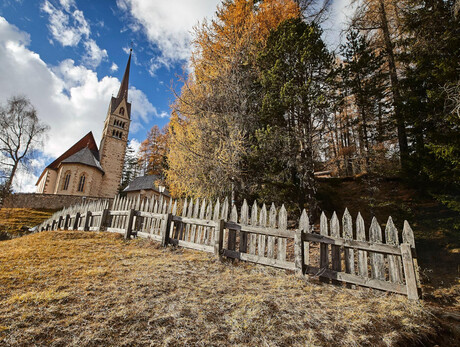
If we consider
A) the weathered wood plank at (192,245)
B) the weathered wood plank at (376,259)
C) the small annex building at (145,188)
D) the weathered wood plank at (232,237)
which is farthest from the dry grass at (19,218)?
the weathered wood plank at (376,259)

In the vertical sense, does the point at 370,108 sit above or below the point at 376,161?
above

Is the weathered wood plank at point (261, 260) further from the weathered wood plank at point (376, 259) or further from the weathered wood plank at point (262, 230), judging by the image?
the weathered wood plank at point (376, 259)

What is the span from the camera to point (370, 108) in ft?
34.3

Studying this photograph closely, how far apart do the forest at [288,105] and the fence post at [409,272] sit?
344cm

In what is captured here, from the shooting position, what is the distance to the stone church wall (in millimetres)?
22559

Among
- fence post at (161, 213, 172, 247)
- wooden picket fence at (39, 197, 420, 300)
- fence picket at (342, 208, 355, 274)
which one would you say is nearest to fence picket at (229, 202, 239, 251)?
wooden picket fence at (39, 197, 420, 300)

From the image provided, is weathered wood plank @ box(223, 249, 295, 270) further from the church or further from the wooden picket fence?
the church

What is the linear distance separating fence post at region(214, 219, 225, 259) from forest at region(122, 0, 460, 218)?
2558 millimetres

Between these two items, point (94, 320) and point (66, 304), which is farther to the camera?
point (66, 304)

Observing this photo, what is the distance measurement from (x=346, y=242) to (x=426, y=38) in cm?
751

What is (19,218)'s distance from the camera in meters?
19.6

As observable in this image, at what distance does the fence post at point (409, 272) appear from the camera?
320 centimetres

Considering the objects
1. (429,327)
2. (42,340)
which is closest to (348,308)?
(429,327)

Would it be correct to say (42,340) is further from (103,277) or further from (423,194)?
(423,194)
